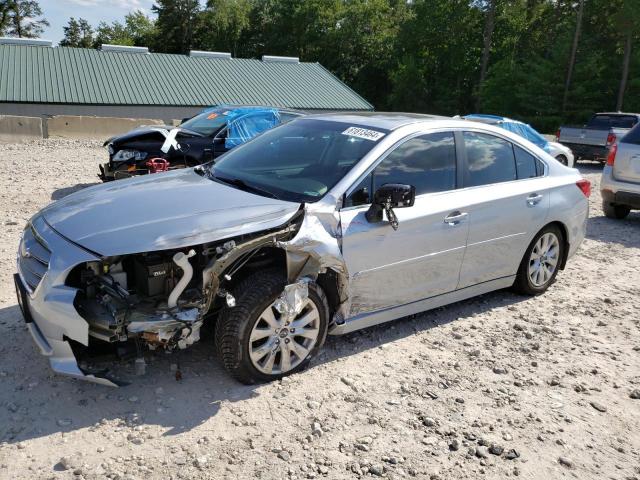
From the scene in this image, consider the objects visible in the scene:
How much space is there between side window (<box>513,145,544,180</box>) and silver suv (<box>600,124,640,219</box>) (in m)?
4.39

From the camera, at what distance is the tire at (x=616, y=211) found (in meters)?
9.61

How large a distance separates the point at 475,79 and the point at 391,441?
52088mm

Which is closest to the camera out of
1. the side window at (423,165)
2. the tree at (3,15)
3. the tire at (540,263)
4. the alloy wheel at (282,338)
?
the alloy wheel at (282,338)

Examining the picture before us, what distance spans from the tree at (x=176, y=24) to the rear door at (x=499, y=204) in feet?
212

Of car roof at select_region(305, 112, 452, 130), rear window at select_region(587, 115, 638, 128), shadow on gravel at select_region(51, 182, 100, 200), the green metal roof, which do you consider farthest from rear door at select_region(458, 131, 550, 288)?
the green metal roof

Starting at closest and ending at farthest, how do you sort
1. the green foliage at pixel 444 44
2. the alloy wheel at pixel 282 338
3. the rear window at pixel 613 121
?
1. the alloy wheel at pixel 282 338
2. the rear window at pixel 613 121
3. the green foliage at pixel 444 44

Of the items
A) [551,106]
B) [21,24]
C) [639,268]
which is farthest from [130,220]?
[21,24]

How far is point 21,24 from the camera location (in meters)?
65.6

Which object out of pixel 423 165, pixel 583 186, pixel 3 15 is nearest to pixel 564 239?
pixel 583 186

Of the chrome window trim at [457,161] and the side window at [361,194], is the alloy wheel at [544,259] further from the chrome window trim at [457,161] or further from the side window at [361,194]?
the side window at [361,194]

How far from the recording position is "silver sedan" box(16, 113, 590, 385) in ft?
10.8

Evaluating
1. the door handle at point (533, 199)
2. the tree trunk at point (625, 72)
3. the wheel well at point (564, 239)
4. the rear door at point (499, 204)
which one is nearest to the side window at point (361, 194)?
the rear door at point (499, 204)

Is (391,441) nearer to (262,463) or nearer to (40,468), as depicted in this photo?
(262,463)

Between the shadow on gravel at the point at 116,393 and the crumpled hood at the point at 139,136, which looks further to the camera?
the crumpled hood at the point at 139,136
